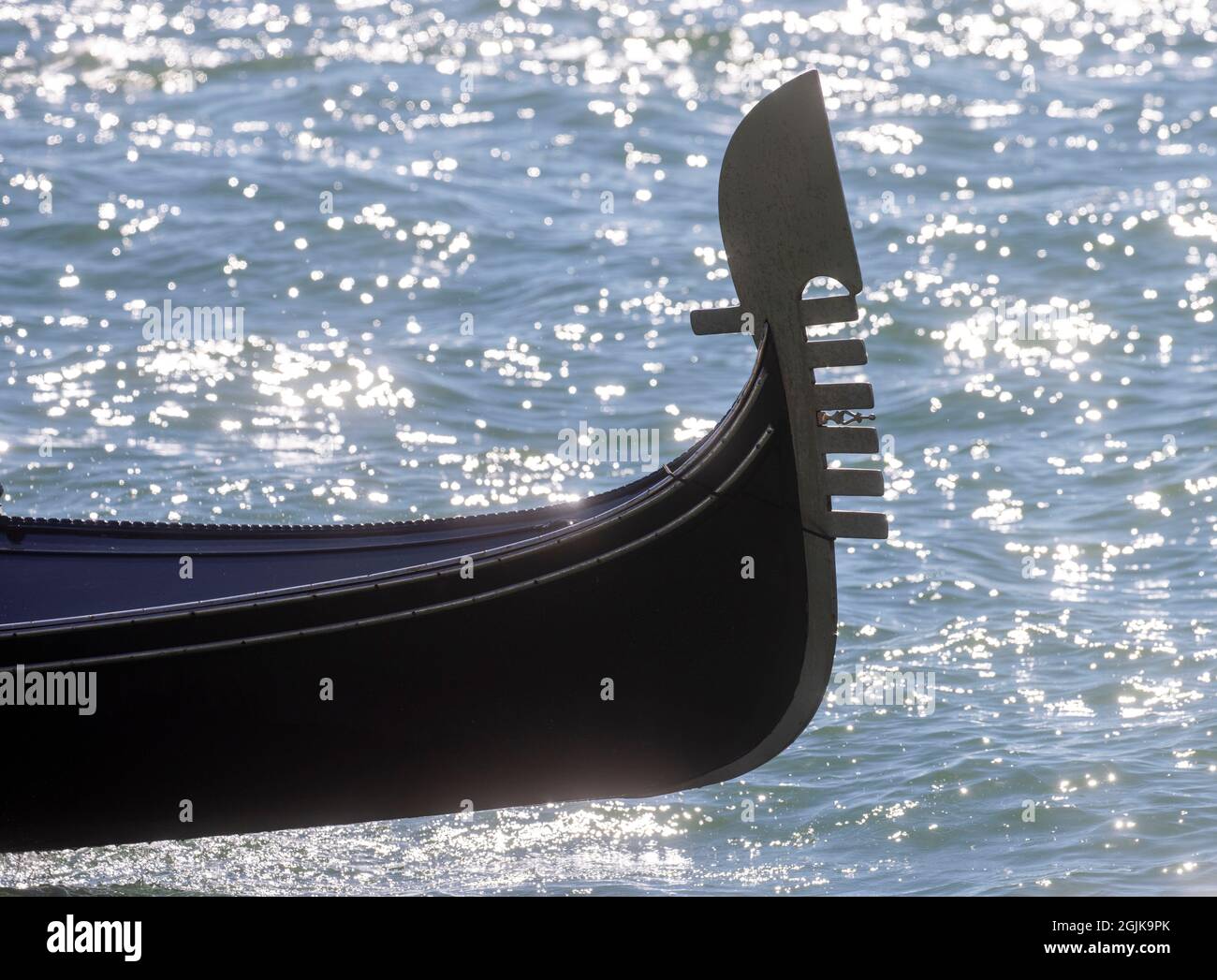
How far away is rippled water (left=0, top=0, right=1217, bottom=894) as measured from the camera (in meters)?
7.45

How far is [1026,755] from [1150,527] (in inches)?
120

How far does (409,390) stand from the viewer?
41.4ft

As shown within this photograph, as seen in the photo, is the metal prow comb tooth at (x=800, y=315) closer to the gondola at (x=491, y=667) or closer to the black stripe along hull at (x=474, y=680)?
the gondola at (x=491, y=667)

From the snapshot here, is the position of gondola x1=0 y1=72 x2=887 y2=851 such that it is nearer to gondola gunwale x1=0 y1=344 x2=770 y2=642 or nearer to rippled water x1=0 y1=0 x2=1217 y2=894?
gondola gunwale x1=0 y1=344 x2=770 y2=642

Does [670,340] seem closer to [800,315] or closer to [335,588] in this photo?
[335,588]

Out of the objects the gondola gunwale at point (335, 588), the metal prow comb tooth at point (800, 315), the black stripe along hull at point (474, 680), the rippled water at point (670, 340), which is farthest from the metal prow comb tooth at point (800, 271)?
the rippled water at point (670, 340)

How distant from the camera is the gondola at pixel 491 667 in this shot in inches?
225

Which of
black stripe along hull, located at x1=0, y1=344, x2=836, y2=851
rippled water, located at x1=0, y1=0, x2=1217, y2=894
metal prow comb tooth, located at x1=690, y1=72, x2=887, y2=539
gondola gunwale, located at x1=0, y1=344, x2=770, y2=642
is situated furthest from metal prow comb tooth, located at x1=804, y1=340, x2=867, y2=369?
rippled water, located at x1=0, y1=0, x2=1217, y2=894

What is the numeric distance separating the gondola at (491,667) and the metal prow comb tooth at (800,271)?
1 centimetres

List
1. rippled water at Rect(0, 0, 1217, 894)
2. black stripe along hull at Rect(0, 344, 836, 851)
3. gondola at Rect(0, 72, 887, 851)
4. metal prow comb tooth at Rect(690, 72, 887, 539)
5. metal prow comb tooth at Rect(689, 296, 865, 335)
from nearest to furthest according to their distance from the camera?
metal prow comb tooth at Rect(690, 72, 887, 539), metal prow comb tooth at Rect(689, 296, 865, 335), gondola at Rect(0, 72, 887, 851), black stripe along hull at Rect(0, 344, 836, 851), rippled water at Rect(0, 0, 1217, 894)

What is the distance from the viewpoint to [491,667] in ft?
19.7
